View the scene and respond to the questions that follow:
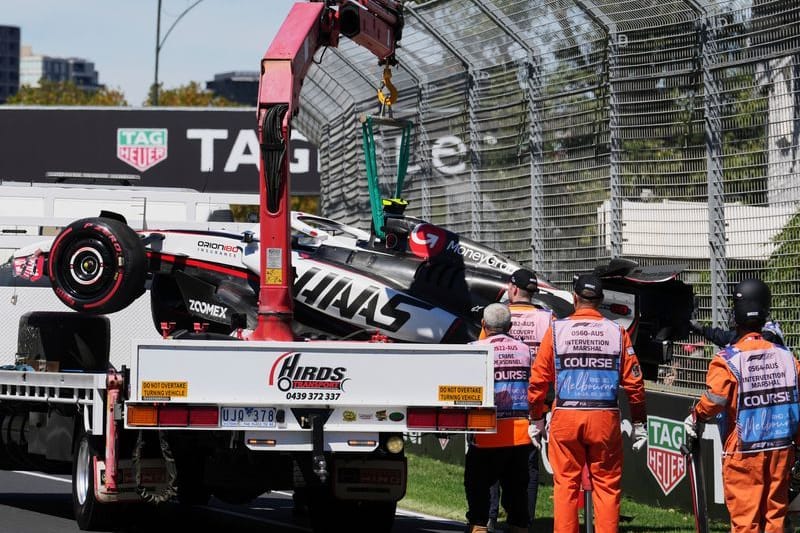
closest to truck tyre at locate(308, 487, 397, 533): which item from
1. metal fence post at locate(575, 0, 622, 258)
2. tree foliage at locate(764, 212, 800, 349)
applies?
tree foliage at locate(764, 212, 800, 349)

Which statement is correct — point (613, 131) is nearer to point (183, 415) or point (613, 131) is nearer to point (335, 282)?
point (335, 282)

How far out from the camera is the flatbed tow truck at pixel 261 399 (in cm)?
993

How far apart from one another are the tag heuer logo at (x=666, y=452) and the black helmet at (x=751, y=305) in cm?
335

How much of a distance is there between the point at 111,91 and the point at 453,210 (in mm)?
71588

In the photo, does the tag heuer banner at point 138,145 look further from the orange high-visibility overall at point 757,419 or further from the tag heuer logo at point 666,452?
the orange high-visibility overall at point 757,419

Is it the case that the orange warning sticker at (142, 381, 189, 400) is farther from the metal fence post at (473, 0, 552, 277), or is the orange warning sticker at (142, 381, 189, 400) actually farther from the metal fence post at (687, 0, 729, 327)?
the metal fence post at (473, 0, 552, 277)

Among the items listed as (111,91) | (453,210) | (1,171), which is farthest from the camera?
(111,91)

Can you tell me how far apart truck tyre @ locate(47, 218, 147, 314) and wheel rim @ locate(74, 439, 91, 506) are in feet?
A: 3.16

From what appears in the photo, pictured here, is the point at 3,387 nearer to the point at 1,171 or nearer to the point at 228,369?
the point at 228,369

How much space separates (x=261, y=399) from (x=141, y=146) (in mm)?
29353

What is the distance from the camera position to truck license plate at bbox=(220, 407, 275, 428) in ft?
32.7

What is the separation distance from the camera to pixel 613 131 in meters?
14.8

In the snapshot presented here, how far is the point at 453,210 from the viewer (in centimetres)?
1861

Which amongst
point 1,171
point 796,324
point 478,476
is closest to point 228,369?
point 478,476
